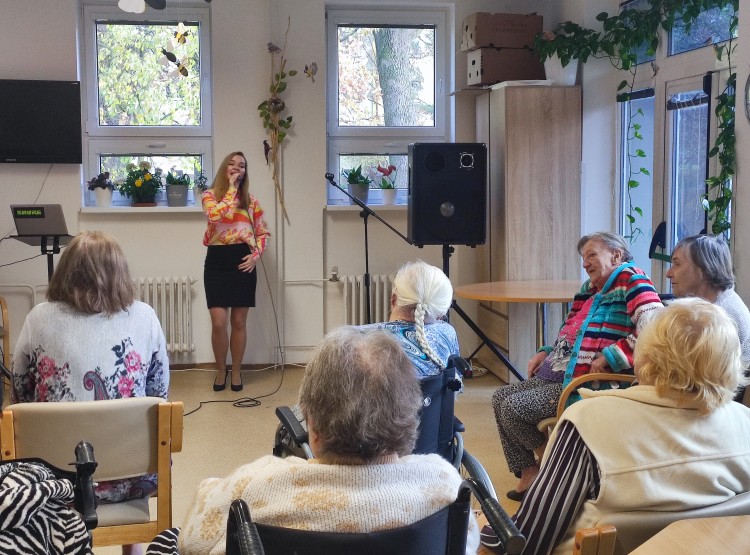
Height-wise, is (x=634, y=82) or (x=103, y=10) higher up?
(x=103, y=10)

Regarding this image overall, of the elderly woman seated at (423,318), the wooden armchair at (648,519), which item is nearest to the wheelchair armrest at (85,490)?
the wooden armchair at (648,519)

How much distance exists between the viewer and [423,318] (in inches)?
123

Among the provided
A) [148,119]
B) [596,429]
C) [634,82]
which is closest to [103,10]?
[148,119]

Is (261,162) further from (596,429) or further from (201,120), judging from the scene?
(596,429)

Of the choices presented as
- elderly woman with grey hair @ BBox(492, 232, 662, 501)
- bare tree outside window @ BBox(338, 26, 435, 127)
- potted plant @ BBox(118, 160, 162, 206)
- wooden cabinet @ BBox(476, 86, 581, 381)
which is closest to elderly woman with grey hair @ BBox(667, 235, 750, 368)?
elderly woman with grey hair @ BBox(492, 232, 662, 501)

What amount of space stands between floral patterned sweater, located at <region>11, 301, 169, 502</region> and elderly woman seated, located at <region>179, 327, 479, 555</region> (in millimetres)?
1218

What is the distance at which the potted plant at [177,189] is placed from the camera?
6316mm

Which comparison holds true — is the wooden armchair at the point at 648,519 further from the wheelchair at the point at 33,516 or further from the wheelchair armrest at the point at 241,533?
the wheelchair at the point at 33,516

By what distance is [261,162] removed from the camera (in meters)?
6.30

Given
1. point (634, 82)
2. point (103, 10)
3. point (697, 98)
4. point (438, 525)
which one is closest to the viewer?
point (438, 525)

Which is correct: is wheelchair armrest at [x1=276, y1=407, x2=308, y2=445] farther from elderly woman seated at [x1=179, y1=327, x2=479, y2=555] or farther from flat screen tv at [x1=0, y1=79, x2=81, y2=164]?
flat screen tv at [x1=0, y1=79, x2=81, y2=164]

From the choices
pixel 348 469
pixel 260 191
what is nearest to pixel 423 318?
pixel 348 469

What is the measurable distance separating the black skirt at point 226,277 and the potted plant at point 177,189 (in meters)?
0.63

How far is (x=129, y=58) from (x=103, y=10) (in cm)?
35
